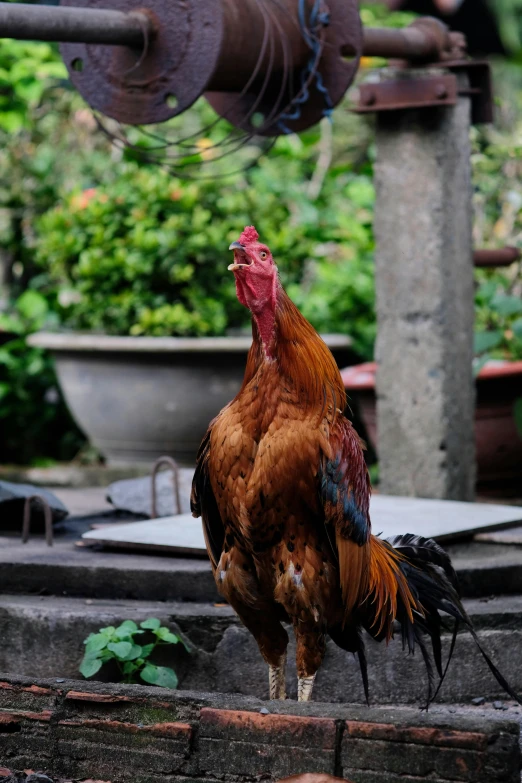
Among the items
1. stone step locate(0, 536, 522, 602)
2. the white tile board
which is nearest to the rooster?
stone step locate(0, 536, 522, 602)

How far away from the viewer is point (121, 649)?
3.61 m

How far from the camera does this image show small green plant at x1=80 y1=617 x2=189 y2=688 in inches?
143

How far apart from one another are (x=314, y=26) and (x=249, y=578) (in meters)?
2.75

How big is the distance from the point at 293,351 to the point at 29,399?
541 cm

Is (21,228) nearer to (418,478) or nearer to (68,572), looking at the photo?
(418,478)

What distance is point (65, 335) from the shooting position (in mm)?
7320

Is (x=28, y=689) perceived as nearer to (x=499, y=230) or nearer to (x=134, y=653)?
(x=134, y=653)

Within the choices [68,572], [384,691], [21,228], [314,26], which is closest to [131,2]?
[314,26]

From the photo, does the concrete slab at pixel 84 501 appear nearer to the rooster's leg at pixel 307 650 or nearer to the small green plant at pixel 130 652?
the small green plant at pixel 130 652

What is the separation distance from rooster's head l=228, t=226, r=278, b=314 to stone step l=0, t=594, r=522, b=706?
52.8 inches

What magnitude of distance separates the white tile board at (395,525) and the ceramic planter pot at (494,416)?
4.59 ft

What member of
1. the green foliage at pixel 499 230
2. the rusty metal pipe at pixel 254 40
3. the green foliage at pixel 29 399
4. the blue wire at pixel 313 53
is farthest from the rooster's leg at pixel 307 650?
the green foliage at pixel 29 399

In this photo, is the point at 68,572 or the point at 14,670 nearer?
the point at 14,670

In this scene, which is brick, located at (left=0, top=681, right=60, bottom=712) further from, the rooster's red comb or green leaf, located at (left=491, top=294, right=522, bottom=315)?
green leaf, located at (left=491, top=294, right=522, bottom=315)
